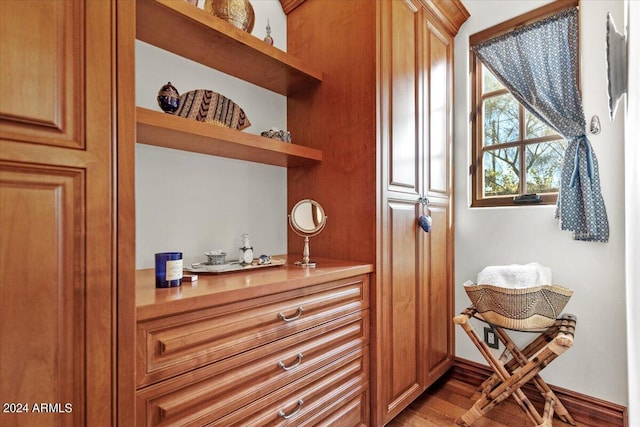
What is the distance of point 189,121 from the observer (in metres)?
1.10

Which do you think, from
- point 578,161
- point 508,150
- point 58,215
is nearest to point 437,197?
point 508,150

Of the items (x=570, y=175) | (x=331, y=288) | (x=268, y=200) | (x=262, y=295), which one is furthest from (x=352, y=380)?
(x=570, y=175)

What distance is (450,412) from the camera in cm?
175

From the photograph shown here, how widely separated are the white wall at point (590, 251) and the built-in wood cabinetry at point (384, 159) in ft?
1.49

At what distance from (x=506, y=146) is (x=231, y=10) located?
1858 millimetres

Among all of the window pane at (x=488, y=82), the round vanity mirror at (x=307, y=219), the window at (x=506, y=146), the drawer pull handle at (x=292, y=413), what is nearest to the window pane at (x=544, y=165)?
the window at (x=506, y=146)

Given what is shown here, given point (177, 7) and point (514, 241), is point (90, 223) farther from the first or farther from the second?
A: point (514, 241)

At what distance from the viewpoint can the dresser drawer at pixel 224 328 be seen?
2.60ft

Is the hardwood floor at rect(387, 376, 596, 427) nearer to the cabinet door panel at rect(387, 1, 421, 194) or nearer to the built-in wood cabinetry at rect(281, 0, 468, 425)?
the built-in wood cabinetry at rect(281, 0, 468, 425)

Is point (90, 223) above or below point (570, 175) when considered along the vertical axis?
below

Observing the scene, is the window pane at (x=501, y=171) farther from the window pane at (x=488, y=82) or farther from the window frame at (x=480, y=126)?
the window pane at (x=488, y=82)

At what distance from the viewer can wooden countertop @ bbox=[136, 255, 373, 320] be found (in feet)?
2.66

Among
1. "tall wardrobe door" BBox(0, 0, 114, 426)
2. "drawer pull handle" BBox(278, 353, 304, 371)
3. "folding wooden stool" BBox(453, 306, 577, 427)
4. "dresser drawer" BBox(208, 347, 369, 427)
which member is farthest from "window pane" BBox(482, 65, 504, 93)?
"tall wardrobe door" BBox(0, 0, 114, 426)

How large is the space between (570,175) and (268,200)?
1.69 m
